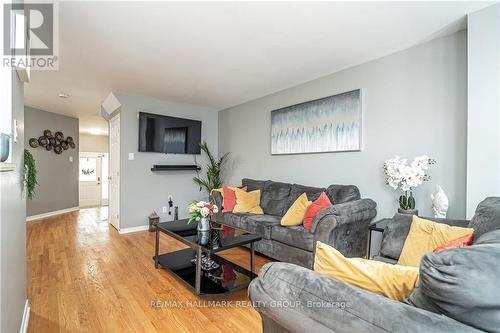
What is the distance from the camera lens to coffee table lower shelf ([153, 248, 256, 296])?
2127 mm

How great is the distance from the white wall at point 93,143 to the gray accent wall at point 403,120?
21.7 ft

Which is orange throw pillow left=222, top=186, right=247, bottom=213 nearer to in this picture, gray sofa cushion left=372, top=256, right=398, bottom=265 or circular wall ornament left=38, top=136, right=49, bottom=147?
gray sofa cushion left=372, top=256, right=398, bottom=265

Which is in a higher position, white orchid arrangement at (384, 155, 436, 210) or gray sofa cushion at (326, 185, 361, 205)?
white orchid arrangement at (384, 155, 436, 210)

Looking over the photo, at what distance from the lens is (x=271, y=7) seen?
1.94 metres

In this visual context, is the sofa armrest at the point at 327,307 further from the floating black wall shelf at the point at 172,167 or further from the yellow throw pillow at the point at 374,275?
the floating black wall shelf at the point at 172,167

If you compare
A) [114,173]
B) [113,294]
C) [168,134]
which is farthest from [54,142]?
[113,294]

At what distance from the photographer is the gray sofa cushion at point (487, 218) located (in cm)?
137

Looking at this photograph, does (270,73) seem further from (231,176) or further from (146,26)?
(231,176)

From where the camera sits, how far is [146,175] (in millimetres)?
4547

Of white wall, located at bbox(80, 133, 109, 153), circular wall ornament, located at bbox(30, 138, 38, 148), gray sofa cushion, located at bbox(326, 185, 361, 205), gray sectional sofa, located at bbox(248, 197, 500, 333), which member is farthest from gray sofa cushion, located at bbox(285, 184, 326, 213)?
white wall, located at bbox(80, 133, 109, 153)

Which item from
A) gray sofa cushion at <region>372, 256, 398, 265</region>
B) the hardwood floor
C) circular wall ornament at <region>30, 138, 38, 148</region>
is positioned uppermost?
circular wall ornament at <region>30, 138, 38, 148</region>

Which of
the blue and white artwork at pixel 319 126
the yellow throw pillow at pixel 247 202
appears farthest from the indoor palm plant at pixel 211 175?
the blue and white artwork at pixel 319 126

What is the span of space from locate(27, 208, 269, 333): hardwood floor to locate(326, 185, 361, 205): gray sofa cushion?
114cm

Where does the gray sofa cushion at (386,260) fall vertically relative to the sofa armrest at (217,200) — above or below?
below
